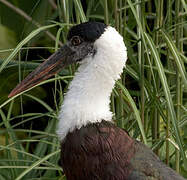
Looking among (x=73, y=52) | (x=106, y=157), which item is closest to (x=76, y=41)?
(x=73, y=52)

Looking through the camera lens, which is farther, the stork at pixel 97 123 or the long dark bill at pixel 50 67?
the long dark bill at pixel 50 67

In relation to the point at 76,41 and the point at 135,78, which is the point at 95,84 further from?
the point at 135,78

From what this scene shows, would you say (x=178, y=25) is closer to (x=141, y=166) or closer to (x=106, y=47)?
(x=106, y=47)

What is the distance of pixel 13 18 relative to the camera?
11.2ft

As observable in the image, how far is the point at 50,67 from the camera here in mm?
1913

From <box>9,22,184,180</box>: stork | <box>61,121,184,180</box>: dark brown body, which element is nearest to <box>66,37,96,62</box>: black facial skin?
<box>9,22,184,180</box>: stork

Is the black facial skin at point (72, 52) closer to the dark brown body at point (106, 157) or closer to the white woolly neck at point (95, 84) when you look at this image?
the white woolly neck at point (95, 84)

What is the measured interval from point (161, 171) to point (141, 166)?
83mm

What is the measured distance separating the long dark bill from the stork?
59 millimetres

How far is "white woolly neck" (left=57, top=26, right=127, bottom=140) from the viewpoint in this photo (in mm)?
1761

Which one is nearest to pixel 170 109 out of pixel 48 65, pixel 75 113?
pixel 75 113

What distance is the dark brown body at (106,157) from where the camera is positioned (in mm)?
1796

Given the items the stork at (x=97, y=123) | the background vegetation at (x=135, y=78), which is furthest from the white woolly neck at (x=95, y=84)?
the background vegetation at (x=135, y=78)

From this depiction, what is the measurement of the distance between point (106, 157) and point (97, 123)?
13 centimetres
